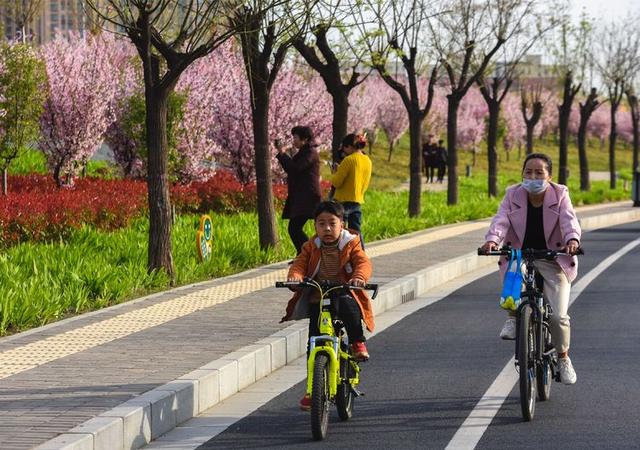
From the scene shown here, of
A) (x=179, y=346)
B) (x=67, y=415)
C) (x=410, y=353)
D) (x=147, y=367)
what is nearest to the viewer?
(x=67, y=415)

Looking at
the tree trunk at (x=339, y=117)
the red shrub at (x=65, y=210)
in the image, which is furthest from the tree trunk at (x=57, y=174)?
the tree trunk at (x=339, y=117)

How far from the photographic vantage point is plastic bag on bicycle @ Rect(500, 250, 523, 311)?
8.70 m

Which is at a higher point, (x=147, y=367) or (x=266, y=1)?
(x=266, y=1)

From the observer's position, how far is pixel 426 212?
107 feet

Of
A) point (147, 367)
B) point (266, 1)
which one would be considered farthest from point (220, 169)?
point (147, 367)

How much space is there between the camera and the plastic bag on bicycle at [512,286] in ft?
28.5

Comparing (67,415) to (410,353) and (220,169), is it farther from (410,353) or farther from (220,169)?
(220,169)

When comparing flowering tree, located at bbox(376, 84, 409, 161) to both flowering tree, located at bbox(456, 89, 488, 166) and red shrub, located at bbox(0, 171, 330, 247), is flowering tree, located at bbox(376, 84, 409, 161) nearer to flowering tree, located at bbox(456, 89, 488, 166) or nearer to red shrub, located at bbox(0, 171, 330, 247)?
flowering tree, located at bbox(456, 89, 488, 166)

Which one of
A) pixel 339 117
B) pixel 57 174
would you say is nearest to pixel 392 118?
pixel 57 174

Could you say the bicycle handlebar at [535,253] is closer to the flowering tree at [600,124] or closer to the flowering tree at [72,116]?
the flowering tree at [72,116]

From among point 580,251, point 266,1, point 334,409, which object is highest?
point 266,1

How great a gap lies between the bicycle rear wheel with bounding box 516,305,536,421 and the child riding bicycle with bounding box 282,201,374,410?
864 mm

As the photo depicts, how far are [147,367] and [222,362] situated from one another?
0.49 m

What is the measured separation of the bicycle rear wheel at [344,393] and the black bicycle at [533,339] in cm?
97
